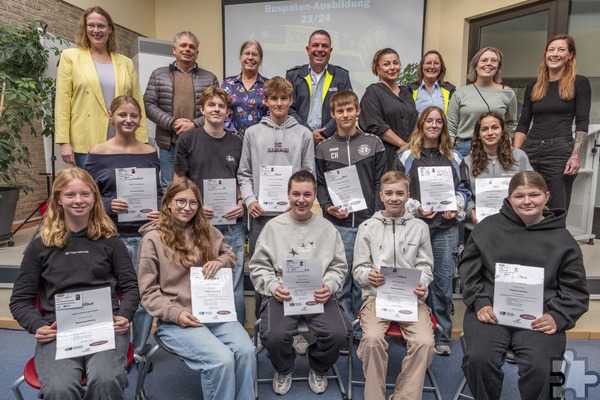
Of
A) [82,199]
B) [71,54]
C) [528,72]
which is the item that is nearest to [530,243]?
[82,199]

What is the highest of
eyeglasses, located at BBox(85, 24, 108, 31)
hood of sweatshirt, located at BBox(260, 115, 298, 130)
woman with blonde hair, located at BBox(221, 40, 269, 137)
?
eyeglasses, located at BBox(85, 24, 108, 31)

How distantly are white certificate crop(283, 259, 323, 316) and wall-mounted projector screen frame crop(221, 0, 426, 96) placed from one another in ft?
18.9

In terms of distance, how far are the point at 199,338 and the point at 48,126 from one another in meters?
3.78

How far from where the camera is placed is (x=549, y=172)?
326cm

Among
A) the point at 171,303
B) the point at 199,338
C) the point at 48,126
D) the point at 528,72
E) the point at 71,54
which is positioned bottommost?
the point at 199,338

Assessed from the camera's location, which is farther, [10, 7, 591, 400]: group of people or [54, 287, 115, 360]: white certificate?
[10, 7, 591, 400]: group of people

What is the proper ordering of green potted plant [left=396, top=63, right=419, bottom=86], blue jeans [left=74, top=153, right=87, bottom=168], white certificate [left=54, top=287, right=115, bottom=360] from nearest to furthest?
white certificate [left=54, top=287, right=115, bottom=360] < blue jeans [left=74, top=153, right=87, bottom=168] < green potted plant [left=396, top=63, right=419, bottom=86]

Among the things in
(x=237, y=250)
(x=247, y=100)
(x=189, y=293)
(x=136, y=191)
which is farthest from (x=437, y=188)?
(x=136, y=191)

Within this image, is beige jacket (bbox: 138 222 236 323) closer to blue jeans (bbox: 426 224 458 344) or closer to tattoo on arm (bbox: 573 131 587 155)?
blue jeans (bbox: 426 224 458 344)

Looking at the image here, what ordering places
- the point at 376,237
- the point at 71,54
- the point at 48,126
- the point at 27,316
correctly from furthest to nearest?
the point at 48,126
the point at 71,54
the point at 376,237
the point at 27,316

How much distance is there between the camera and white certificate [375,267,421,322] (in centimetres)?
236

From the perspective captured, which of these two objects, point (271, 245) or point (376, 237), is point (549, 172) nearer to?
point (376, 237)
